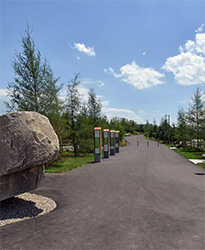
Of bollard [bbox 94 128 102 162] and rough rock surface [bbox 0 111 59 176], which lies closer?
rough rock surface [bbox 0 111 59 176]

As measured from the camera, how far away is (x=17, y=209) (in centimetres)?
552

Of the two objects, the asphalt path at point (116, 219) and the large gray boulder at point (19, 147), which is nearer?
the asphalt path at point (116, 219)

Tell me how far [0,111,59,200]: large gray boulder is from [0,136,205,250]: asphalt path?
1047mm

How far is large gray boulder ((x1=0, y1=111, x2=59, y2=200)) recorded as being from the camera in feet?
15.6

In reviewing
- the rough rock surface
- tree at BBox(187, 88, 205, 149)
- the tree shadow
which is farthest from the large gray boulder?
tree at BBox(187, 88, 205, 149)

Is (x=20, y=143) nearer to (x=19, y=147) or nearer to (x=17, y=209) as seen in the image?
(x=19, y=147)

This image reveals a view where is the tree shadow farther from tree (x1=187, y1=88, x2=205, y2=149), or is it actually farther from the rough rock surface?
tree (x1=187, y1=88, x2=205, y2=149)

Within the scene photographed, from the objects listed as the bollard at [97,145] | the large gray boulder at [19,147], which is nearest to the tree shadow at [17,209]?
the large gray boulder at [19,147]

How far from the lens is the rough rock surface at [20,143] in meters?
4.75

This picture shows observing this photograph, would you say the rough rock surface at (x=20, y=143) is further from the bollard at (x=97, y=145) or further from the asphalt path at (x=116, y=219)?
the bollard at (x=97, y=145)

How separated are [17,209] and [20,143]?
2.04 m

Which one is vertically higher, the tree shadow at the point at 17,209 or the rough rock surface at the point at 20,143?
the rough rock surface at the point at 20,143

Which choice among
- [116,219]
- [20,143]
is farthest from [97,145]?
[20,143]

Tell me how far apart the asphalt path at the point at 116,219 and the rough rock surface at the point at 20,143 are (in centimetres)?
143
